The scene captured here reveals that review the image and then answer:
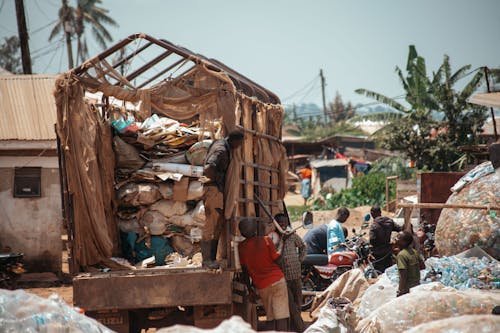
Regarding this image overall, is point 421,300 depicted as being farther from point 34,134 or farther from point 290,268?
point 34,134

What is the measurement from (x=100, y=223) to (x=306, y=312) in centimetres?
371

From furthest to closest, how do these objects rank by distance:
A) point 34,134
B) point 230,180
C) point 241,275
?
point 34,134, point 241,275, point 230,180

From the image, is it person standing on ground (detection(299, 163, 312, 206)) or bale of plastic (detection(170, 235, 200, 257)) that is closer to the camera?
bale of plastic (detection(170, 235, 200, 257))

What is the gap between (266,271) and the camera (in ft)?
25.7

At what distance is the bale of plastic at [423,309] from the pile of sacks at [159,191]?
10.3 ft

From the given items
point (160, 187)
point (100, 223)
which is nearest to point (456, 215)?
point (160, 187)

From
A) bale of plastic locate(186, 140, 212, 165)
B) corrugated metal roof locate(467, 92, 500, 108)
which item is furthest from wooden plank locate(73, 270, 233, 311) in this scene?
corrugated metal roof locate(467, 92, 500, 108)

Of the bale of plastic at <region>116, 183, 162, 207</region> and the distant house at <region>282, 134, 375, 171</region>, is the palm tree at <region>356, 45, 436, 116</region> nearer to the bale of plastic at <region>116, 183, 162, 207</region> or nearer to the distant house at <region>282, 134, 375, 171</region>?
the distant house at <region>282, 134, 375, 171</region>

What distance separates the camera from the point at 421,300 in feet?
21.1

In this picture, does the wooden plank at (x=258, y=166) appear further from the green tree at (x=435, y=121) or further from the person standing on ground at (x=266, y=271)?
the green tree at (x=435, y=121)

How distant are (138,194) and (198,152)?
95 cm

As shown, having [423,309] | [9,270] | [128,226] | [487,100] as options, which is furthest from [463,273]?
[9,270]

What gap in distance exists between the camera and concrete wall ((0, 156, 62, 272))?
535 inches

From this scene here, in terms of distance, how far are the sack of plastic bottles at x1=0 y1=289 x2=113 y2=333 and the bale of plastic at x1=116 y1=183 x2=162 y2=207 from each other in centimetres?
411
